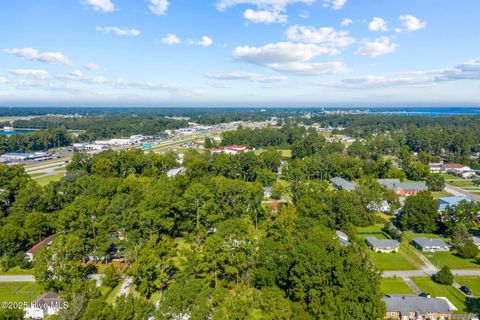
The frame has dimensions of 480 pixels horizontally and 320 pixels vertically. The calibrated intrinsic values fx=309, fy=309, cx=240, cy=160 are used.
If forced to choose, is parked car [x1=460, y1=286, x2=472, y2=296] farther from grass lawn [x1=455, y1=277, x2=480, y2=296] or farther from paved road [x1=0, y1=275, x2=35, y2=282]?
paved road [x1=0, y1=275, x2=35, y2=282]

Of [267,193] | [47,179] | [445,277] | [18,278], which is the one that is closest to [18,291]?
[18,278]

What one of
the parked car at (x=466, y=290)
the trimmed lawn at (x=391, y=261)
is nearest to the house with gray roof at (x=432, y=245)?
the trimmed lawn at (x=391, y=261)

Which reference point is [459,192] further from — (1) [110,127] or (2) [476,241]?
(1) [110,127]

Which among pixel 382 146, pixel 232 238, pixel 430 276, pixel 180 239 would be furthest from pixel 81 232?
pixel 382 146

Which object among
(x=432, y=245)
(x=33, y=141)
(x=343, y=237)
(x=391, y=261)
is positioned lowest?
(x=391, y=261)

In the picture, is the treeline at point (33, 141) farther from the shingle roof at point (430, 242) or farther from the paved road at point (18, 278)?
the shingle roof at point (430, 242)

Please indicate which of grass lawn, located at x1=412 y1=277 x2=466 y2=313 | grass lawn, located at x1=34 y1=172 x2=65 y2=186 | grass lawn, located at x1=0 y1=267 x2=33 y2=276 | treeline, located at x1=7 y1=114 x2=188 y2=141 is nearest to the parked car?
grass lawn, located at x1=412 y1=277 x2=466 y2=313
